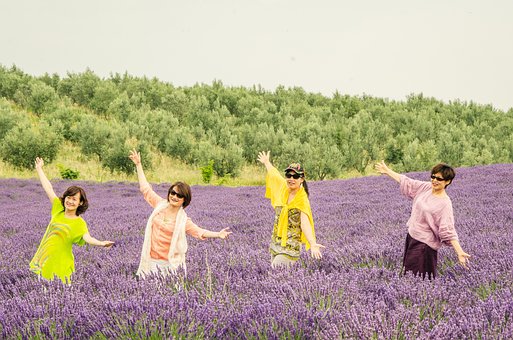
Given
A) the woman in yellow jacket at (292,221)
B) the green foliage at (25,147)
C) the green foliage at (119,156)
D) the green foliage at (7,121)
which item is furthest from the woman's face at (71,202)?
the green foliage at (7,121)

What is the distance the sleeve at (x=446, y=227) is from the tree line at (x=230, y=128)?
24502 millimetres

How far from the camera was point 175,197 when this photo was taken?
417 centimetres

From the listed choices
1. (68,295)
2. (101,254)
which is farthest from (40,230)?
(68,295)

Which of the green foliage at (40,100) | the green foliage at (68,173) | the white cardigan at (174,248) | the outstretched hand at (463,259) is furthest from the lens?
the green foliage at (40,100)

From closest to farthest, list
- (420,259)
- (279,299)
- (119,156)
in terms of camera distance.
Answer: (279,299) → (420,259) → (119,156)

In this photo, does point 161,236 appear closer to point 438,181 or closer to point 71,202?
point 71,202

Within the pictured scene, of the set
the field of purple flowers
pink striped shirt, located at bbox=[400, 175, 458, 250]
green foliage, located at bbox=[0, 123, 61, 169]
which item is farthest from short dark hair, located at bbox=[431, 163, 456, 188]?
green foliage, located at bbox=[0, 123, 61, 169]

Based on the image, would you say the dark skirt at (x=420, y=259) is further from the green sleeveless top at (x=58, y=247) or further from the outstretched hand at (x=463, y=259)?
the green sleeveless top at (x=58, y=247)

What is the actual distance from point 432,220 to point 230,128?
3509 cm

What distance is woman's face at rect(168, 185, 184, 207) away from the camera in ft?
13.6

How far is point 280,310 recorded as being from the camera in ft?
8.07

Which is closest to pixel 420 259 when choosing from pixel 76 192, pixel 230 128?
pixel 76 192

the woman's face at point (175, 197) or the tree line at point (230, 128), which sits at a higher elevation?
the tree line at point (230, 128)

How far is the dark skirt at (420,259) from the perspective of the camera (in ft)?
12.7
